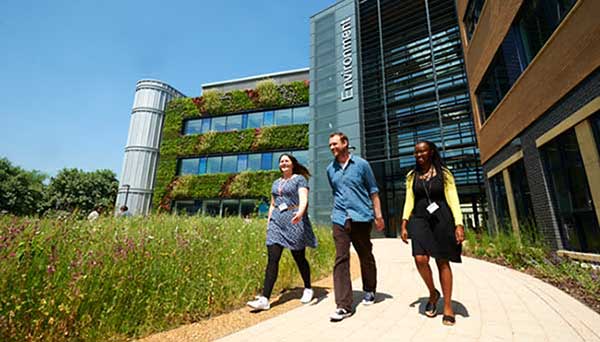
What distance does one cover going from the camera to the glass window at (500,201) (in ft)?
30.9

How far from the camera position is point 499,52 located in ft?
29.5

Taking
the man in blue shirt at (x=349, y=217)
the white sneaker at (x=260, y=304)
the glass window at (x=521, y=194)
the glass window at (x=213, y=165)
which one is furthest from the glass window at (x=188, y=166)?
the man in blue shirt at (x=349, y=217)

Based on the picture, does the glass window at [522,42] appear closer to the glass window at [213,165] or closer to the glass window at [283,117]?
the glass window at [283,117]

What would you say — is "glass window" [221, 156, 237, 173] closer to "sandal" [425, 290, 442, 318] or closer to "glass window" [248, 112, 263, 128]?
"glass window" [248, 112, 263, 128]

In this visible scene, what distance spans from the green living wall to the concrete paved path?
16.8m

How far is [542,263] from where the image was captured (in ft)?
17.1

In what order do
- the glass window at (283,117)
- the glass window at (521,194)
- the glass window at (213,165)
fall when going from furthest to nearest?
the glass window at (213,165)
the glass window at (283,117)
the glass window at (521,194)

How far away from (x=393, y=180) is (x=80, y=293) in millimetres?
15357

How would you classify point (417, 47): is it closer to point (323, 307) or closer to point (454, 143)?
point (454, 143)

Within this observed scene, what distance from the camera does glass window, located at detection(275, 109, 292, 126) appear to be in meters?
21.3

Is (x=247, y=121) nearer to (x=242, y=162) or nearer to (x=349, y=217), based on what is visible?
(x=242, y=162)

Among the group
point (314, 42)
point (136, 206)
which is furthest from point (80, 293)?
point (136, 206)

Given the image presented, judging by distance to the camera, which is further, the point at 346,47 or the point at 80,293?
the point at 346,47

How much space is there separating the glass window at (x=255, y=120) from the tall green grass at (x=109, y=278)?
748 inches
